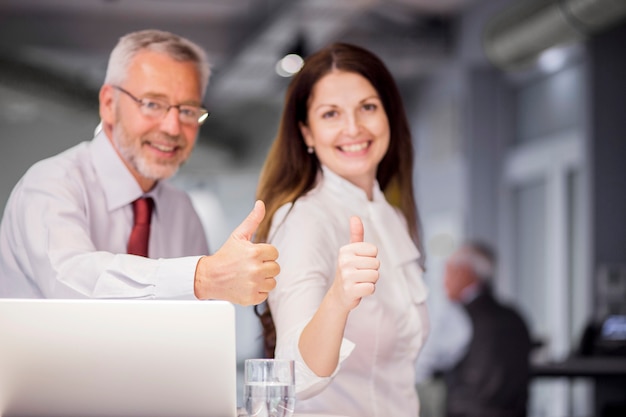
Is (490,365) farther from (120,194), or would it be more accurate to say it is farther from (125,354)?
(125,354)

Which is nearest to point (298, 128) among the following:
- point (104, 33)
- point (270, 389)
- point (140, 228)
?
point (140, 228)

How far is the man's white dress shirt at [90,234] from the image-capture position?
7.72 ft

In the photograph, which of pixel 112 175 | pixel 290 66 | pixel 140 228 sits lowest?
pixel 140 228

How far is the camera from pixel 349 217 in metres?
2.77

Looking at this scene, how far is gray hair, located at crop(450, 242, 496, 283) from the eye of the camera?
685 centimetres

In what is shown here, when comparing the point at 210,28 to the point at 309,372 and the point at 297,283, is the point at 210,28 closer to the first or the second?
the point at 297,283

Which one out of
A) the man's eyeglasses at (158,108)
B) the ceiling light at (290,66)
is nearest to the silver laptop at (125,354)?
the man's eyeglasses at (158,108)

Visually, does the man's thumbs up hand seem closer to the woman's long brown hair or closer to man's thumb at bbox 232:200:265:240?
man's thumb at bbox 232:200:265:240

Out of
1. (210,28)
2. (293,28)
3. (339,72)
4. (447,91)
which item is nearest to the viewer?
(339,72)

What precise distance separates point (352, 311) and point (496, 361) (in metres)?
3.54

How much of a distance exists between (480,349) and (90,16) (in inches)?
148

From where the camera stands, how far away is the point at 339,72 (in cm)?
276

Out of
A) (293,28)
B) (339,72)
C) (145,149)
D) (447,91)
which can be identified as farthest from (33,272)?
(447,91)

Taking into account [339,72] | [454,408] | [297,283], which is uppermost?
[339,72]
